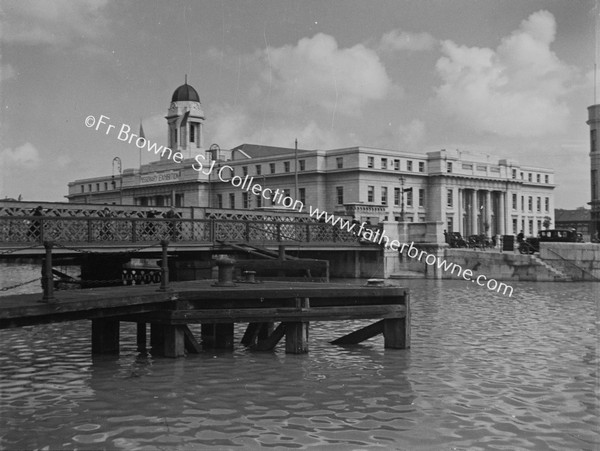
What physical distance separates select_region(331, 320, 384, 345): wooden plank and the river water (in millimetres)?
A: 215

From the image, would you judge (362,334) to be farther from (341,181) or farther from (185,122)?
(185,122)

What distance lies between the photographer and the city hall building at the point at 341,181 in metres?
87.0

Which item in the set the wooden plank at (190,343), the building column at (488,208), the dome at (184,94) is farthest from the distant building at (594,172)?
the wooden plank at (190,343)

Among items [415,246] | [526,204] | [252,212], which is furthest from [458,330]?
[526,204]

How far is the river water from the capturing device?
10.1m

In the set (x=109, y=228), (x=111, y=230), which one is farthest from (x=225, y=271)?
(x=109, y=228)

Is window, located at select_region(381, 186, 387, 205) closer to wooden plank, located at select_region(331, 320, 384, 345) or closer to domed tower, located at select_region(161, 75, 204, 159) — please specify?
domed tower, located at select_region(161, 75, 204, 159)

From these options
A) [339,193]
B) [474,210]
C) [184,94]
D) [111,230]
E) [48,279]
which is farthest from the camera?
[184,94]

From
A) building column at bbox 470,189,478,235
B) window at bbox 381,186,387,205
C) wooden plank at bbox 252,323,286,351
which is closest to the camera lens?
wooden plank at bbox 252,323,286,351

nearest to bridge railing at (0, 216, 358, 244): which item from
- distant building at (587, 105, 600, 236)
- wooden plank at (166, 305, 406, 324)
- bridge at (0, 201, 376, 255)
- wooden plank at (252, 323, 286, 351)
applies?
bridge at (0, 201, 376, 255)

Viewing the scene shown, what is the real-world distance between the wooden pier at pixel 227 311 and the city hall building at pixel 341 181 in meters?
59.8

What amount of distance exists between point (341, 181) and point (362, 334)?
6983 centimetres

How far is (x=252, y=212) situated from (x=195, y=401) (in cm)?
2754

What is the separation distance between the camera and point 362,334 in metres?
17.4
